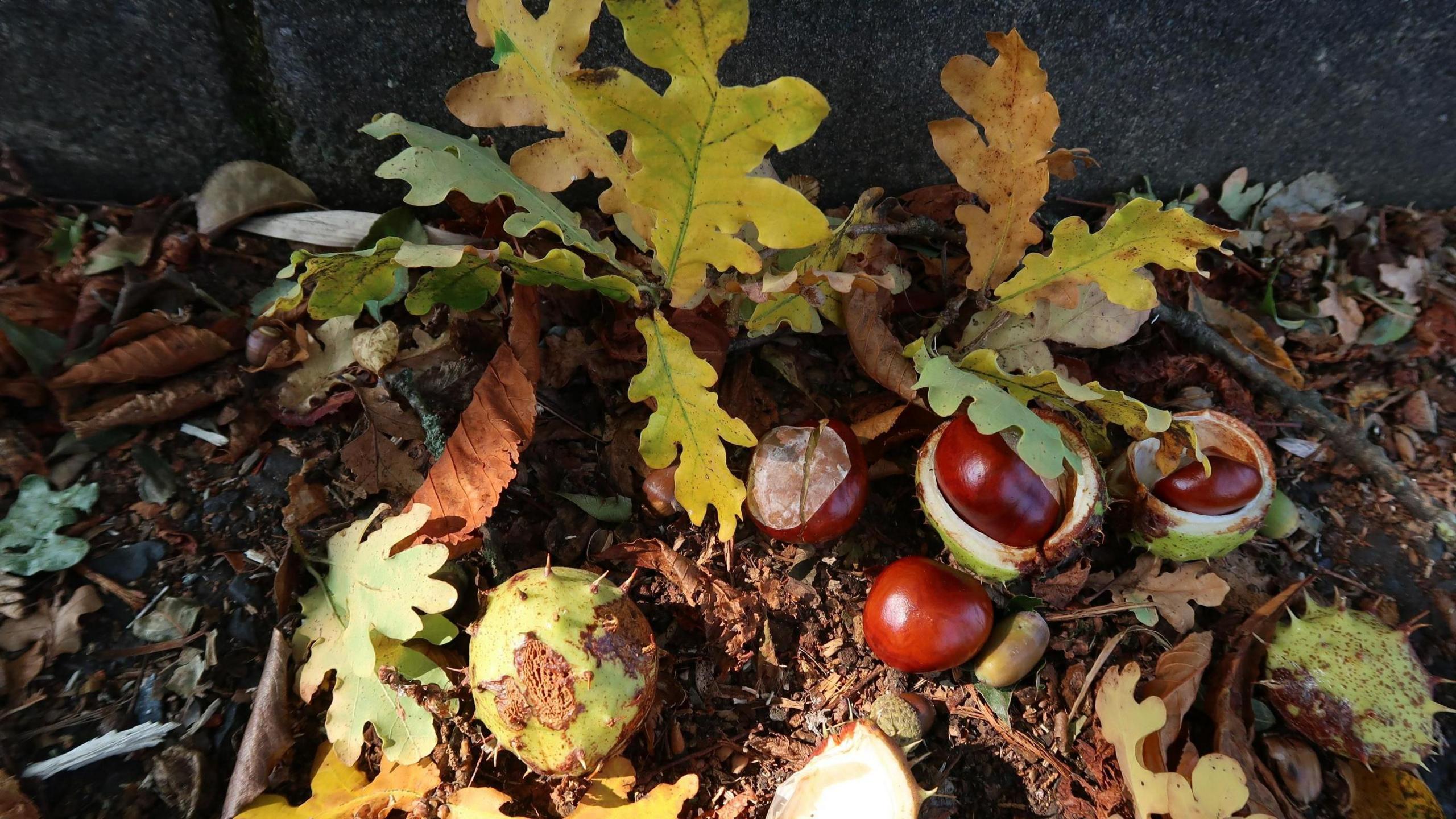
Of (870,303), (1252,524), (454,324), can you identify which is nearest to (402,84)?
(454,324)

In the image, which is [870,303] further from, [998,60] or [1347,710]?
[1347,710]

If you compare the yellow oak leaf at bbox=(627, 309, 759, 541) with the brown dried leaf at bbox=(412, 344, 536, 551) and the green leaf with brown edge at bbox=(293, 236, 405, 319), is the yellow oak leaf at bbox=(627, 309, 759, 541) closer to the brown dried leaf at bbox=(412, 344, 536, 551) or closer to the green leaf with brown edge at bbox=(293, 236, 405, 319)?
the brown dried leaf at bbox=(412, 344, 536, 551)

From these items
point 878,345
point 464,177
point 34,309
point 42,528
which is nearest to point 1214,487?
point 878,345

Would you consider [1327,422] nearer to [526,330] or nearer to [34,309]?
[526,330]

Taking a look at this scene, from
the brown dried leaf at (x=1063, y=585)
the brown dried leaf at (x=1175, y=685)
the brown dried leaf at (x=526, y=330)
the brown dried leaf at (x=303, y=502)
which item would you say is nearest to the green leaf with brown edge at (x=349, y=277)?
the brown dried leaf at (x=526, y=330)

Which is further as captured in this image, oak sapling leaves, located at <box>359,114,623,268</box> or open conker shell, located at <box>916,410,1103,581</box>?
open conker shell, located at <box>916,410,1103,581</box>

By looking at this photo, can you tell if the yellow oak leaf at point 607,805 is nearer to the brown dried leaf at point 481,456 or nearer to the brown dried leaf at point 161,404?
the brown dried leaf at point 481,456

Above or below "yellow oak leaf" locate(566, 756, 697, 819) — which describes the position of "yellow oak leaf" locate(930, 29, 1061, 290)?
above

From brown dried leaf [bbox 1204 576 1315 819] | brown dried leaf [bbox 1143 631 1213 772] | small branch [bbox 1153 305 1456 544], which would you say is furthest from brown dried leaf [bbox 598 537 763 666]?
small branch [bbox 1153 305 1456 544]
